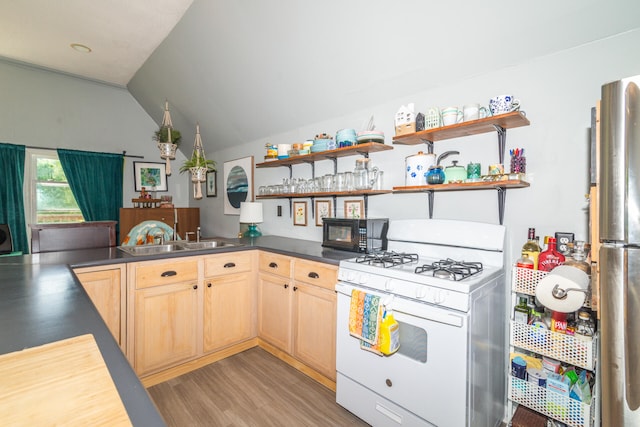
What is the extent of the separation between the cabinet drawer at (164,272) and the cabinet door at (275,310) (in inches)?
23.5

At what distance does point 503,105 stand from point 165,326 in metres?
2.69

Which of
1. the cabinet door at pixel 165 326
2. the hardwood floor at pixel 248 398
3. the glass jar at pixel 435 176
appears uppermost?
the glass jar at pixel 435 176

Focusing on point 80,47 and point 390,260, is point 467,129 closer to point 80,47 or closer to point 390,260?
point 390,260

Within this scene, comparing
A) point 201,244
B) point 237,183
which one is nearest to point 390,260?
point 201,244

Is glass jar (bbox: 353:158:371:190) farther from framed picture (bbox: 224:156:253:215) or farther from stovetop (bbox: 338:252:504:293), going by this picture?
framed picture (bbox: 224:156:253:215)

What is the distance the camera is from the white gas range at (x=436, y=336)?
1.38m

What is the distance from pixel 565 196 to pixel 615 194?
1.36 m

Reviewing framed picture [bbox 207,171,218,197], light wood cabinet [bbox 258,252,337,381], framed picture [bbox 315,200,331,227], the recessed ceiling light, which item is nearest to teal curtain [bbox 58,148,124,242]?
framed picture [bbox 207,171,218,197]

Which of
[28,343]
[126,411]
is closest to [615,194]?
[126,411]

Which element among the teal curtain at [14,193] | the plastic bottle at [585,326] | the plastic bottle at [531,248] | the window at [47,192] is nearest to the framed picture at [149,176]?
the window at [47,192]

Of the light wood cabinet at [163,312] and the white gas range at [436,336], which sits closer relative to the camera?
→ the white gas range at [436,336]

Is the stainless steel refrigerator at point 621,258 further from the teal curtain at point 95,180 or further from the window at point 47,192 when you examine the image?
the window at point 47,192

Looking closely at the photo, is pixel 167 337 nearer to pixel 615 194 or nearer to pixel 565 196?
pixel 615 194

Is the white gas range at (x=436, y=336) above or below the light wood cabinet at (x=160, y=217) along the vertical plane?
below
